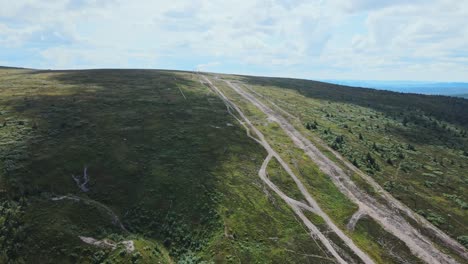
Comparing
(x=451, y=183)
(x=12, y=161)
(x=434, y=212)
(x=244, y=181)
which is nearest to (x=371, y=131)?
(x=451, y=183)

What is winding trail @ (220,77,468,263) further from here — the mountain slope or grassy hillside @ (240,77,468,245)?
grassy hillside @ (240,77,468,245)

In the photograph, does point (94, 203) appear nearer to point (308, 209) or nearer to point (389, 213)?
point (308, 209)

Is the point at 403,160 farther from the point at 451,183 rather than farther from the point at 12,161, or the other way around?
the point at 12,161

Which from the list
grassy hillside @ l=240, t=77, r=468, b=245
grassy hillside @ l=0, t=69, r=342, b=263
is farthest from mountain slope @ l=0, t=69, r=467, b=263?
grassy hillside @ l=240, t=77, r=468, b=245

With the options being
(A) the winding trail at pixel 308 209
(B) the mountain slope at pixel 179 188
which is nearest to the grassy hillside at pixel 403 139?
(B) the mountain slope at pixel 179 188

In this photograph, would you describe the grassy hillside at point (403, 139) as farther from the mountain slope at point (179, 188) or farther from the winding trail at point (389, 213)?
the winding trail at point (389, 213)
